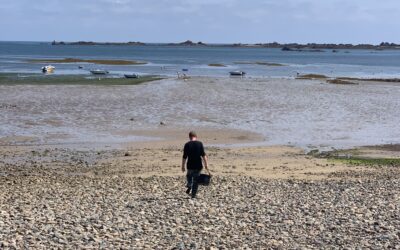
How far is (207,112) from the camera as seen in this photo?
1657 inches

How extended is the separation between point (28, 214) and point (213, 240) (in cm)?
435

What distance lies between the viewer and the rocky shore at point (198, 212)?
1242cm

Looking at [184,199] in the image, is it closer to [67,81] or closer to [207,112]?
[207,112]

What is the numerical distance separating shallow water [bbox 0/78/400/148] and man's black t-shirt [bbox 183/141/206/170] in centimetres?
1473

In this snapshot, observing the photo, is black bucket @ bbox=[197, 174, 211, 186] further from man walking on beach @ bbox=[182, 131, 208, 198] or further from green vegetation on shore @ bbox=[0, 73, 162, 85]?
green vegetation on shore @ bbox=[0, 73, 162, 85]

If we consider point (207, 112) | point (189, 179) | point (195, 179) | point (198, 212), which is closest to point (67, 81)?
point (207, 112)

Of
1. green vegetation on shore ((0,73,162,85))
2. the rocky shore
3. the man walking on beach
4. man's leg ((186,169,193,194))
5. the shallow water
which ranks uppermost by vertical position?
the man walking on beach

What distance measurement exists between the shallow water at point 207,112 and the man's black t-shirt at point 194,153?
14734mm

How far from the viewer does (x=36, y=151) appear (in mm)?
26312

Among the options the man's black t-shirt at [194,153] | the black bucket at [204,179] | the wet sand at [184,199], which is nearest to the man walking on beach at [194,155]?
the man's black t-shirt at [194,153]

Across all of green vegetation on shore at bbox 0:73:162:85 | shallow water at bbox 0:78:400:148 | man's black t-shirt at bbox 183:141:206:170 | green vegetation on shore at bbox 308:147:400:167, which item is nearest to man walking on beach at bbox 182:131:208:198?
man's black t-shirt at bbox 183:141:206:170

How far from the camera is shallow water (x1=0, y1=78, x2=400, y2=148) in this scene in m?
32.3

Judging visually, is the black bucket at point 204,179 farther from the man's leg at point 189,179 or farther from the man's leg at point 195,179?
the man's leg at point 189,179

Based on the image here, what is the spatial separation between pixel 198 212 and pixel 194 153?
1683 millimetres
